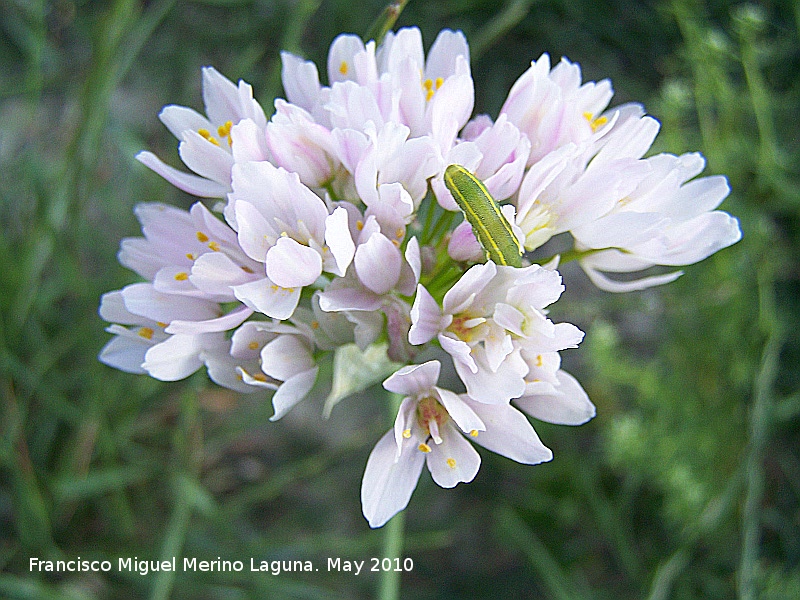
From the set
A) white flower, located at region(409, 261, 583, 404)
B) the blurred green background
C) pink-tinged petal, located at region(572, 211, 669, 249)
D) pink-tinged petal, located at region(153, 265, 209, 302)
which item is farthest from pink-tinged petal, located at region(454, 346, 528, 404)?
the blurred green background

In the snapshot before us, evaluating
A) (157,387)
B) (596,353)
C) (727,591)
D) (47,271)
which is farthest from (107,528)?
(727,591)

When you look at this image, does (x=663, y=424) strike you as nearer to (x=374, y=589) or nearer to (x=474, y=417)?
(x=374, y=589)

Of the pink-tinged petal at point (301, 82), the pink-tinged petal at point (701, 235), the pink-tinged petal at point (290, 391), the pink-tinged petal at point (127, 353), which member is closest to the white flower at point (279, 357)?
the pink-tinged petal at point (290, 391)

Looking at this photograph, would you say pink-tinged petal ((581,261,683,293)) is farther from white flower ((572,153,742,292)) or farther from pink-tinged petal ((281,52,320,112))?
pink-tinged petal ((281,52,320,112))

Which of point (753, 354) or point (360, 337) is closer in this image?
point (360, 337)

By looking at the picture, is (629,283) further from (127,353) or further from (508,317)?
(127,353)

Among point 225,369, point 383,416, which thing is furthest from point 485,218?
point 383,416
